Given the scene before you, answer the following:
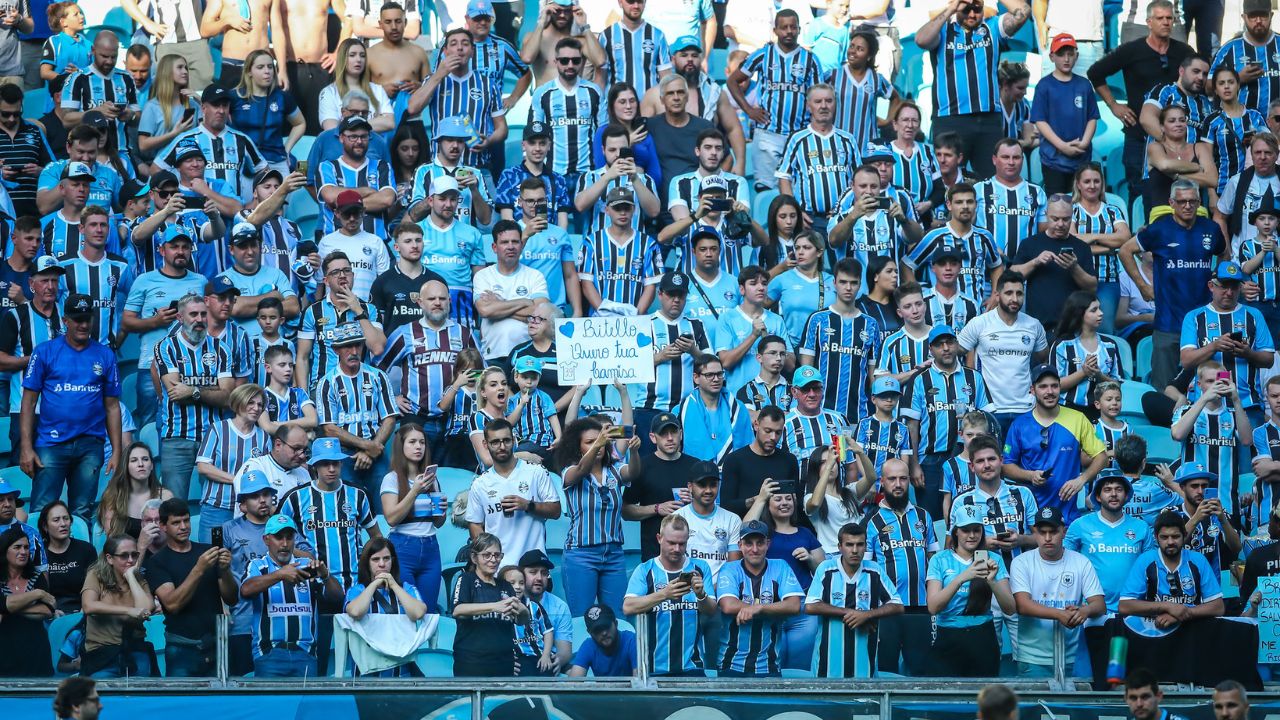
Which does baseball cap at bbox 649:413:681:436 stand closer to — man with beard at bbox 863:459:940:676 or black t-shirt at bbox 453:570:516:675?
man with beard at bbox 863:459:940:676

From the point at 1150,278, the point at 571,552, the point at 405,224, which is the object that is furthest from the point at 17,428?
the point at 1150,278

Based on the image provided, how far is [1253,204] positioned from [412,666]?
818cm

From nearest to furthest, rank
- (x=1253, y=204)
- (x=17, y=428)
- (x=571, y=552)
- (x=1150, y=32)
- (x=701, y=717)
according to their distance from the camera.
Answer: (x=701, y=717)
(x=571, y=552)
(x=17, y=428)
(x=1253, y=204)
(x=1150, y=32)

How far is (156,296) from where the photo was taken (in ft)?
46.3

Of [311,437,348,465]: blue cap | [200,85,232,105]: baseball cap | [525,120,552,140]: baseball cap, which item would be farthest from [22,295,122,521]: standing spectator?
[525,120,552,140]: baseball cap

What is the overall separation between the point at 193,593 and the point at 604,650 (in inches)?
89.5

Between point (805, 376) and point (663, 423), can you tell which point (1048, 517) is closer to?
point (805, 376)

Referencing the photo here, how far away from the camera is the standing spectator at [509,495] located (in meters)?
12.4

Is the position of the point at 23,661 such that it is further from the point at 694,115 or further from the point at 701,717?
the point at 694,115

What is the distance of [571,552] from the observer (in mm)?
12633

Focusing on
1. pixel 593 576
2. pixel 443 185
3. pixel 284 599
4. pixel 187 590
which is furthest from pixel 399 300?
pixel 187 590

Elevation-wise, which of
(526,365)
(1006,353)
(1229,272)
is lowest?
(526,365)

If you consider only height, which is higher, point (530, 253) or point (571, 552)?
point (530, 253)

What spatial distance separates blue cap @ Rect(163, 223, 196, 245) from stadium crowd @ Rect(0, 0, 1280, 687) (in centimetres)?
7
